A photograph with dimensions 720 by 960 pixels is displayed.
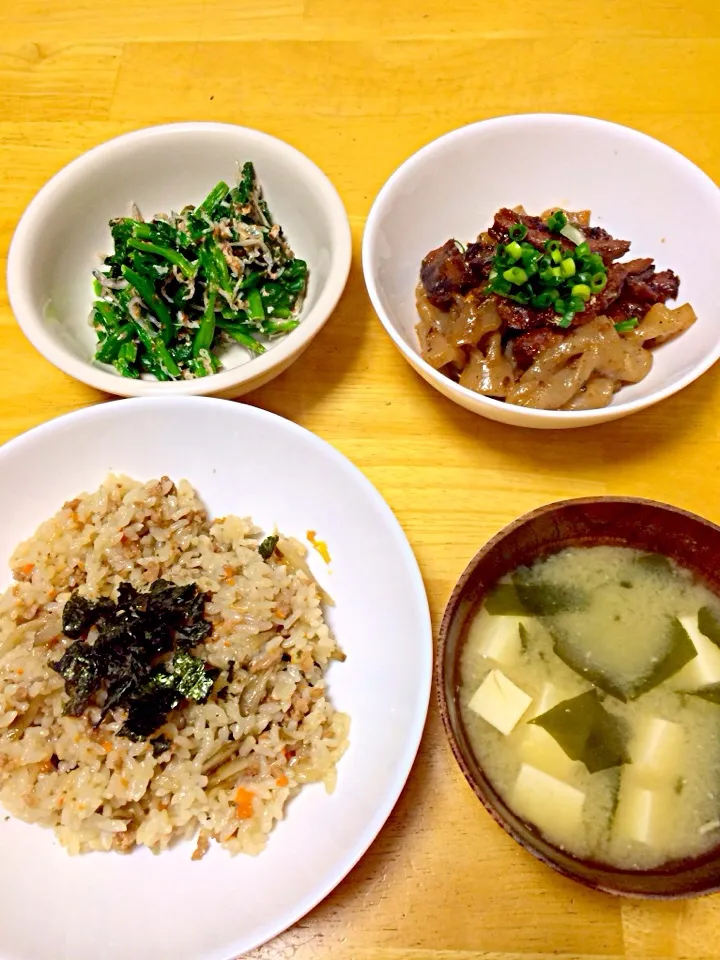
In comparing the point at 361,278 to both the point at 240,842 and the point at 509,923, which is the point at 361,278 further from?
the point at 509,923

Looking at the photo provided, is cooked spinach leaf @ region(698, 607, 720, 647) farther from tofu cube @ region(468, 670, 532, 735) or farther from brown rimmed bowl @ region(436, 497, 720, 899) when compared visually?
tofu cube @ region(468, 670, 532, 735)

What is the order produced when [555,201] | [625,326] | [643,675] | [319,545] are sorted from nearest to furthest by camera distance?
[643,675], [319,545], [625,326], [555,201]

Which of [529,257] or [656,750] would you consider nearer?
[656,750]

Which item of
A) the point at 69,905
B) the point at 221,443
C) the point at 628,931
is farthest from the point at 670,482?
the point at 69,905

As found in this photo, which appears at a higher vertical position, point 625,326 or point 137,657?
point 625,326

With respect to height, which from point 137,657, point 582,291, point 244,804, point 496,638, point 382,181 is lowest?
point 244,804

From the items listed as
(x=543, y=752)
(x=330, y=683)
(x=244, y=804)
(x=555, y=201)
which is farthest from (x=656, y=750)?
(x=555, y=201)

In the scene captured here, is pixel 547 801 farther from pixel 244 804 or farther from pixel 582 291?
pixel 582 291

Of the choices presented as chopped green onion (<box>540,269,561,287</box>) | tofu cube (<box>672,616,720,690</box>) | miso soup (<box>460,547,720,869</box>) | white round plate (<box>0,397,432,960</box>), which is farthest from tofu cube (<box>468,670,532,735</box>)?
chopped green onion (<box>540,269,561,287</box>)
